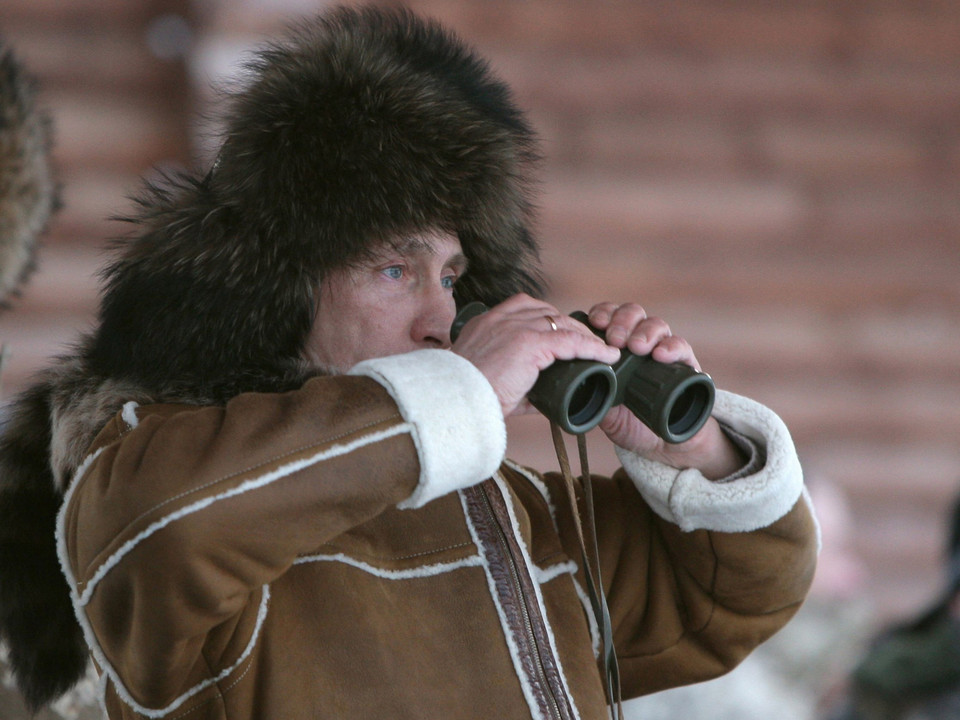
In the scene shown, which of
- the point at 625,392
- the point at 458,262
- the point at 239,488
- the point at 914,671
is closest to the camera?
the point at 239,488

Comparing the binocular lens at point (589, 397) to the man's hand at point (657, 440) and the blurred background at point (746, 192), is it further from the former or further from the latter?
the blurred background at point (746, 192)

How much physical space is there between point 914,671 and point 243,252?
2123 millimetres

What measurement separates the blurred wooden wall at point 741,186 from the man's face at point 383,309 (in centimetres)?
220

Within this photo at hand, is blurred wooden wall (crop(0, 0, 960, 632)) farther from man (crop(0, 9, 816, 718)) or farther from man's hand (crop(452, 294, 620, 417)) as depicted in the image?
man's hand (crop(452, 294, 620, 417))

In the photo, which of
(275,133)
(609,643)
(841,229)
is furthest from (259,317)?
(841,229)

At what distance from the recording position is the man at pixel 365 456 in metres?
1.26

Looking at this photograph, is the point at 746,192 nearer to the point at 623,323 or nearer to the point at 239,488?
the point at 623,323

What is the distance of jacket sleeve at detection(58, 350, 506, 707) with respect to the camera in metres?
1.23

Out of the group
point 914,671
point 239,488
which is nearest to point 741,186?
point 914,671

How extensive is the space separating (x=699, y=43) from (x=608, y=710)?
9.21 ft

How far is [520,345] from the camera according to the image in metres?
1.38

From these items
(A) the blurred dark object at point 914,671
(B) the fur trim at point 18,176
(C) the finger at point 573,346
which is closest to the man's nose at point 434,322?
(C) the finger at point 573,346

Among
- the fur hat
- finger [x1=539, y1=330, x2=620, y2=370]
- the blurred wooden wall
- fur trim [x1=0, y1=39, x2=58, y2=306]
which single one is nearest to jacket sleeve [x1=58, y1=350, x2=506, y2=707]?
finger [x1=539, y1=330, x2=620, y2=370]

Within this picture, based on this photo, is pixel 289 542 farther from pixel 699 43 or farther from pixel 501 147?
pixel 699 43
